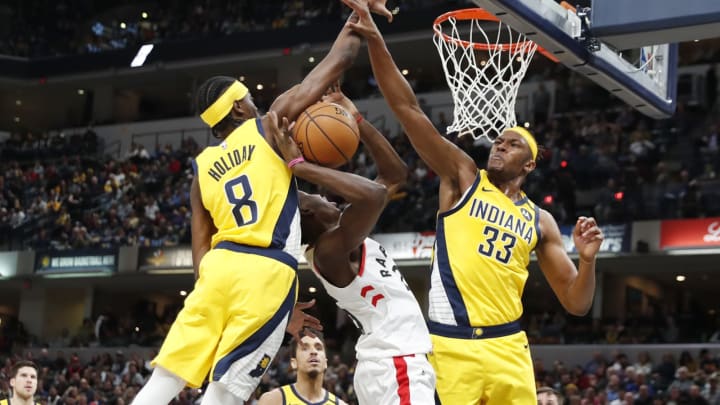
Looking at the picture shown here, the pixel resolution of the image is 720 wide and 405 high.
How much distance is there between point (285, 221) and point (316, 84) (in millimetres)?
658

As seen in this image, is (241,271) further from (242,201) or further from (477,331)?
(477,331)

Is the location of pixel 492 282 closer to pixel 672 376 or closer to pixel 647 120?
pixel 672 376

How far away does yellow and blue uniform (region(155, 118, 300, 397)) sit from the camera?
177 inches

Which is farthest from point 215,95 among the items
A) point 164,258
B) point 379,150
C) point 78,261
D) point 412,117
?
point 78,261

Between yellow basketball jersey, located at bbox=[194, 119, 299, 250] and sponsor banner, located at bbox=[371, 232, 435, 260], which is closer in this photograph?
yellow basketball jersey, located at bbox=[194, 119, 299, 250]

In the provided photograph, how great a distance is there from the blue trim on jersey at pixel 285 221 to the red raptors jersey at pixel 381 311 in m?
0.70

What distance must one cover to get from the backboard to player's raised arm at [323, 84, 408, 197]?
0.91m

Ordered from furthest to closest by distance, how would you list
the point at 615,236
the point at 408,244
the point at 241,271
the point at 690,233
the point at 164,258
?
the point at 164,258 < the point at 408,244 < the point at 615,236 < the point at 690,233 < the point at 241,271

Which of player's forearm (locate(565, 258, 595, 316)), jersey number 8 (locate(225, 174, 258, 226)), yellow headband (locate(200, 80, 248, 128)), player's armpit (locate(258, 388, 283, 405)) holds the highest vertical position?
yellow headband (locate(200, 80, 248, 128))

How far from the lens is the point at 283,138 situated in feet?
15.6

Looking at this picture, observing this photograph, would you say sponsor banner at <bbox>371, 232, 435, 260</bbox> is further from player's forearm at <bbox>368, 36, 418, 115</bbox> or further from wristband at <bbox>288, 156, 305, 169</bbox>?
wristband at <bbox>288, 156, 305, 169</bbox>

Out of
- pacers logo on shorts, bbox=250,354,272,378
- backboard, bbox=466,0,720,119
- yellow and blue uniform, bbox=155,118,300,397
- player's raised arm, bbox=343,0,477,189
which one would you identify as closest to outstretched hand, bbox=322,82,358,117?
player's raised arm, bbox=343,0,477,189

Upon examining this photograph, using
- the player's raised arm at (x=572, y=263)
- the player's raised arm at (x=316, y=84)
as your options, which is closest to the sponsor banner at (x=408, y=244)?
the player's raised arm at (x=572, y=263)

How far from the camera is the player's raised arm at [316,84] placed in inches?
191
